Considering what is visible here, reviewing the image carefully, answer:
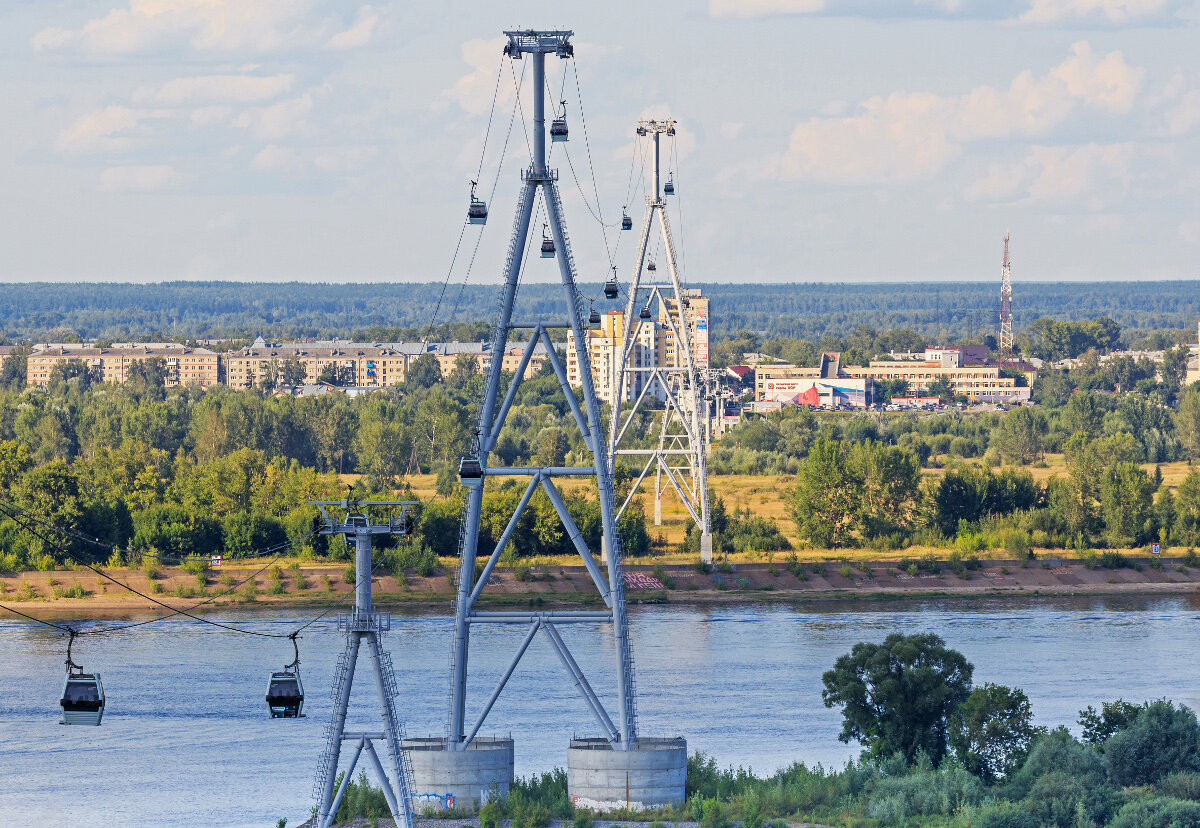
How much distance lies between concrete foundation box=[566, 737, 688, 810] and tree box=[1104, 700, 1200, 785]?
716 cm

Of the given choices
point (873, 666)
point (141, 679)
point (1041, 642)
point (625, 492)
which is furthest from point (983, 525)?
point (873, 666)

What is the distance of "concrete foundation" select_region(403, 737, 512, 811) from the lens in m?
33.9

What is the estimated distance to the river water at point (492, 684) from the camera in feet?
134

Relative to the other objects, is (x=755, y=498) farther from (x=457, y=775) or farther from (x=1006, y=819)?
(x=1006, y=819)

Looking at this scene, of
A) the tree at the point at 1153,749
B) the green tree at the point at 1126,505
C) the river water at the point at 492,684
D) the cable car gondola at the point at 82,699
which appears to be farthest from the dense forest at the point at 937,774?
the green tree at the point at 1126,505

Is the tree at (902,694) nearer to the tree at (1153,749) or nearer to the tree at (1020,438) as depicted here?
the tree at (1153,749)

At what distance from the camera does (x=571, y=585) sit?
71.1 m

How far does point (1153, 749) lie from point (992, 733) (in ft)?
8.68

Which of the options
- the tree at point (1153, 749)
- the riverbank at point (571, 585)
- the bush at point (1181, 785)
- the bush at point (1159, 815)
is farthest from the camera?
the riverbank at point (571, 585)

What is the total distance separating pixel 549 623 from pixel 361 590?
177 inches

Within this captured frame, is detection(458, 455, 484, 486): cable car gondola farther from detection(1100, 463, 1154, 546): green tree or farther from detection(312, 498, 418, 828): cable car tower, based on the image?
detection(1100, 463, 1154, 546): green tree

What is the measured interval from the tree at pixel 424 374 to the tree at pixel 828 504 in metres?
93.4

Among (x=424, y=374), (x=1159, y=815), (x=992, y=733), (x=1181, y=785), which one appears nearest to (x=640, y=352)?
(x=424, y=374)

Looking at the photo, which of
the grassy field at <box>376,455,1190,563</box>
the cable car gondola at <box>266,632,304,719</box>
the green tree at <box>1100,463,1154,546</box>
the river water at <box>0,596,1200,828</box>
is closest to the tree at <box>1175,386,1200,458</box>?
the grassy field at <box>376,455,1190,563</box>
